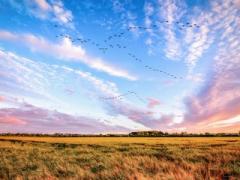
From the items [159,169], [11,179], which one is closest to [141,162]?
[159,169]

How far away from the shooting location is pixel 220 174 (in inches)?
404

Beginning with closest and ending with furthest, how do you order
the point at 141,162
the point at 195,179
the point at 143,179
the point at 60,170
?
the point at 143,179 < the point at 195,179 < the point at 60,170 < the point at 141,162

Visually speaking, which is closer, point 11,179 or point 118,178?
point 118,178

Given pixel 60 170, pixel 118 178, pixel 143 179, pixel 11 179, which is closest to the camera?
pixel 143 179

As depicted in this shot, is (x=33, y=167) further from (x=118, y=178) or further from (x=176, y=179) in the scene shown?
(x=176, y=179)

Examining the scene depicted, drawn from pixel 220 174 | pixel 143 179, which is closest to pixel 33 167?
pixel 143 179

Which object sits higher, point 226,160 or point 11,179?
point 226,160

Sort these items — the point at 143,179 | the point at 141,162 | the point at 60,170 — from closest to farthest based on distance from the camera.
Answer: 1. the point at 143,179
2. the point at 60,170
3. the point at 141,162

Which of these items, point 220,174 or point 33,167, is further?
point 33,167

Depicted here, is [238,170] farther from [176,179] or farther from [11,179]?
[11,179]

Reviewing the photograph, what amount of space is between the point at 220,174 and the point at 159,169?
A: 8.11ft

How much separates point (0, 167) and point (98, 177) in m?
6.81

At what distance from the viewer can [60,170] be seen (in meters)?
12.7

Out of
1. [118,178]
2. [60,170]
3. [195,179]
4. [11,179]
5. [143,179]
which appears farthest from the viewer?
[60,170]
